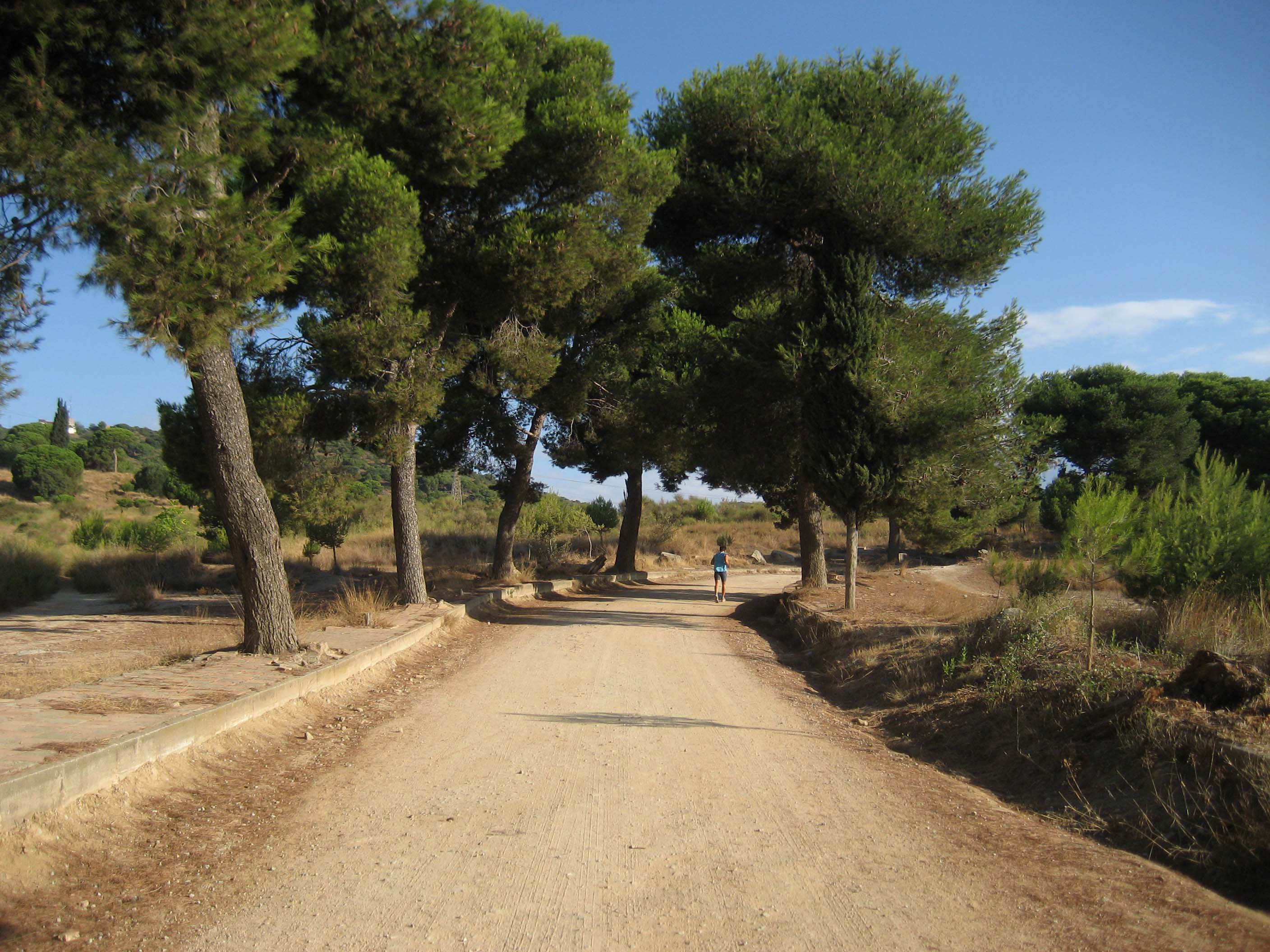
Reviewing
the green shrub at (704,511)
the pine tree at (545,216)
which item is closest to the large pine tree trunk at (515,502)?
the pine tree at (545,216)

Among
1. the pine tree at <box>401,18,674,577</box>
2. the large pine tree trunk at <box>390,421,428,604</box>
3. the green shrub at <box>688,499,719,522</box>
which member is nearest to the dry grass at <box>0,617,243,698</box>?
the large pine tree trunk at <box>390,421,428,604</box>

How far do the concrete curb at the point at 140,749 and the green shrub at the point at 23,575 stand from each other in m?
14.7

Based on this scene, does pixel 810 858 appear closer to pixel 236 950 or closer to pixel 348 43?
pixel 236 950

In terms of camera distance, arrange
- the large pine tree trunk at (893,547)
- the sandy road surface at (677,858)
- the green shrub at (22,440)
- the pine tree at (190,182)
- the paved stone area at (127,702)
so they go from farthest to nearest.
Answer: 1. the green shrub at (22,440)
2. the large pine tree trunk at (893,547)
3. the pine tree at (190,182)
4. the paved stone area at (127,702)
5. the sandy road surface at (677,858)

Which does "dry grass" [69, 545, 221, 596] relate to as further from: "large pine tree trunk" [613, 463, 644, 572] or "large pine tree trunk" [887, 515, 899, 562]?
"large pine tree trunk" [887, 515, 899, 562]

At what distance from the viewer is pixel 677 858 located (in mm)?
4719

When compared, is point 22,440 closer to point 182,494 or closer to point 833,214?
point 182,494

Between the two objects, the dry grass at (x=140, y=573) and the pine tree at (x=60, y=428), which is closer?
the dry grass at (x=140, y=573)

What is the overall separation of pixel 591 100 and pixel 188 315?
10.2m

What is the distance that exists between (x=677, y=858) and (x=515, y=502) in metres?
19.9

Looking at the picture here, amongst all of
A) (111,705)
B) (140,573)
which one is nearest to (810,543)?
(111,705)

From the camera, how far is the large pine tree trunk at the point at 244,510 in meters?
9.41

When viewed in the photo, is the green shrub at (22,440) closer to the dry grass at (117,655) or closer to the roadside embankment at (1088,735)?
the dry grass at (117,655)

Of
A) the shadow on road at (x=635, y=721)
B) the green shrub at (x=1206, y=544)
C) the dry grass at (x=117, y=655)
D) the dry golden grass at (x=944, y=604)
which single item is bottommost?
the shadow on road at (x=635, y=721)
